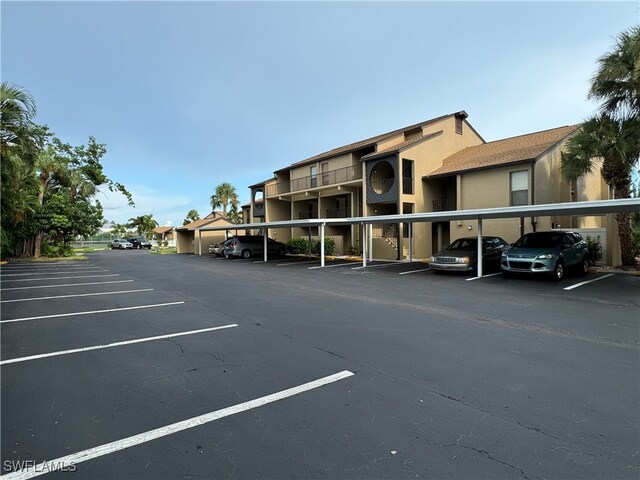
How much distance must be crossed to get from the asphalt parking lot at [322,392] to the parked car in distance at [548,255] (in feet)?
12.9

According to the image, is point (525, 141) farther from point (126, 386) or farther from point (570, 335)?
point (126, 386)

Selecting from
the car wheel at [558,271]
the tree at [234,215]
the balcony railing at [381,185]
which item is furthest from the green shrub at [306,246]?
the tree at [234,215]

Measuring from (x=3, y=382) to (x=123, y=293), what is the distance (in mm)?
6438

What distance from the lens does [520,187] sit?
17969mm

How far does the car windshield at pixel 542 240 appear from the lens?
1222cm

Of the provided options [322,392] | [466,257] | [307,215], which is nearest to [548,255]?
[466,257]

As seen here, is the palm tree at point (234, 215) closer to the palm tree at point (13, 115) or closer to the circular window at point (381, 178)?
the circular window at point (381, 178)

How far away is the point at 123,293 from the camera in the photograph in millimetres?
10031

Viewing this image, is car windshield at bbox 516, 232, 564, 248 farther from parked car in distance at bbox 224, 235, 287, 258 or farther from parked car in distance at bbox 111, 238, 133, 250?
parked car in distance at bbox 111, 238, 133, 250

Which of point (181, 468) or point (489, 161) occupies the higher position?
point (489, 161)

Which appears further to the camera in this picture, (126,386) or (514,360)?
(514,360)

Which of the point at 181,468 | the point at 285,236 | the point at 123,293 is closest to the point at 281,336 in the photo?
the point at 181,468

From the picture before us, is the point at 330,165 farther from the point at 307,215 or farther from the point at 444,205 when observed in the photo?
the point at 444,205

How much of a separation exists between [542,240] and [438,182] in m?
10.9
